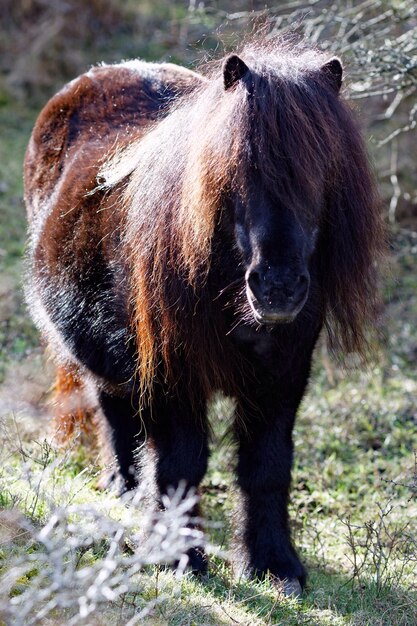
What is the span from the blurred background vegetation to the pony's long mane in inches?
16.8

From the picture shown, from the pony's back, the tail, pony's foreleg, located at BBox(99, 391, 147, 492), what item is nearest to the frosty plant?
pony's foreleg, located at BBox(99, 391, 147, 492)

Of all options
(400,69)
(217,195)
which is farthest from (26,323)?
(217,195)

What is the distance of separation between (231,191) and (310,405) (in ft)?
11.3

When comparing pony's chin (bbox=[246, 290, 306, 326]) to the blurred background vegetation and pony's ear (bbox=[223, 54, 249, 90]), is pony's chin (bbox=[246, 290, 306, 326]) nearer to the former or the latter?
pony's ear (bbox=[223, 54, 249, 90])

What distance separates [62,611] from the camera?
9.78 ft

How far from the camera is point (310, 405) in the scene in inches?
253

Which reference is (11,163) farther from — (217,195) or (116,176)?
(217,195)

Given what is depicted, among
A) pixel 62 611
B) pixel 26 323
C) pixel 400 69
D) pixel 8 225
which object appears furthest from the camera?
pixel 8 225

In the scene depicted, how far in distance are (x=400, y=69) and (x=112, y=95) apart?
70.8 inches

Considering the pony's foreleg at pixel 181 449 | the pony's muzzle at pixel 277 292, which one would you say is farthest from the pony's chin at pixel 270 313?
the pony's foreleg at pixel 181 449

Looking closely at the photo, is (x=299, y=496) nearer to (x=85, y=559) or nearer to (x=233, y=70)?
(x=85, y=559)

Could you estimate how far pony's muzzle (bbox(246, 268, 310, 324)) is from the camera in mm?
2990

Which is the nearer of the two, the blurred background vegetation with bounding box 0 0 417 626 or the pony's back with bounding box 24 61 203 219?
the blurred background vegetation with bounding box 0 0 417 626

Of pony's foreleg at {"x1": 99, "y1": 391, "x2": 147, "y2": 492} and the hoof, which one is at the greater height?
pony's foreleg at {"x1": 99, "y1": 391, "x2": 147, "y2": 492}
